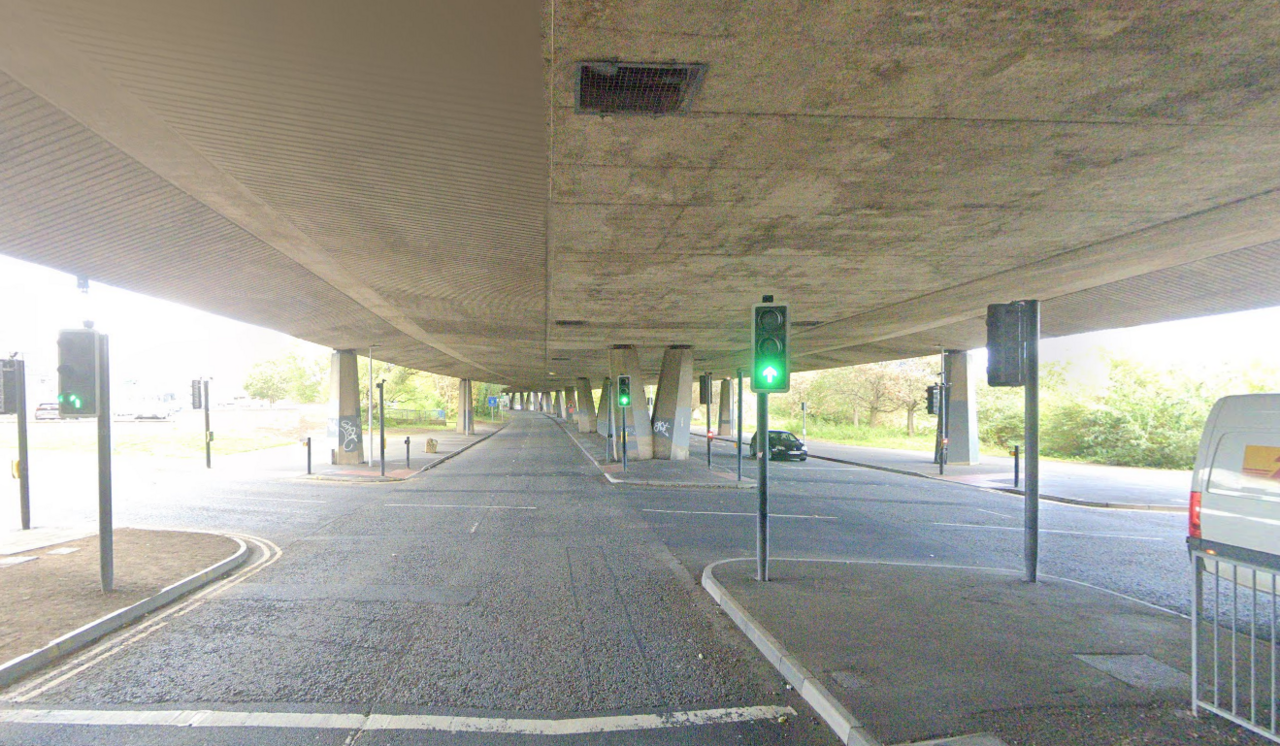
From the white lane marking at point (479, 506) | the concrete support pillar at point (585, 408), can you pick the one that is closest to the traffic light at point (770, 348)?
the white lane marking at point (479, 506)

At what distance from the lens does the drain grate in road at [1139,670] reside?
181 inches

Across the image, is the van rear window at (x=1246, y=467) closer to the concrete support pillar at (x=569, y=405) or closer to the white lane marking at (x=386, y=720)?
the white lane marking at (x=386, y=720)

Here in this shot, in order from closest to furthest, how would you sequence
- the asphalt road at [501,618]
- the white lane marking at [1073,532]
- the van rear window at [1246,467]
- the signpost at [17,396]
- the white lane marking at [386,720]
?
the white lane marking at [386,720] < the asphalt road at [501,618] < the van rear window at [1246,467] < the signpost at [17,396] < the white lane marking at [1073,532]

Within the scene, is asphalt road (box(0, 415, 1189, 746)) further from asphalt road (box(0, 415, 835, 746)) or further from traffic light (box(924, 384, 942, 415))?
traffic light (box(924, 384, 942, 415))

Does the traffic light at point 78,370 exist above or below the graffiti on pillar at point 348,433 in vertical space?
above

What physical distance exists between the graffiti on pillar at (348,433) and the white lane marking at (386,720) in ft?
75.4

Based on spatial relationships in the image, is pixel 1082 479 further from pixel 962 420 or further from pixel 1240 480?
pixel 1240 480

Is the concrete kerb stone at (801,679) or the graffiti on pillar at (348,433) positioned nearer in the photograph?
the concrete kerb stone at (801,679)

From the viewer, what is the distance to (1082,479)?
22.1m

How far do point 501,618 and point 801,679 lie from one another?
10.2 feet

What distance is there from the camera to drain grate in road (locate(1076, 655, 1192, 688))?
15.1 ft

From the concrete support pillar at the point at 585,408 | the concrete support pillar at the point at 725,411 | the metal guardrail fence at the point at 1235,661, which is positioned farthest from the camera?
the concrete support pillar at the point at 585,408

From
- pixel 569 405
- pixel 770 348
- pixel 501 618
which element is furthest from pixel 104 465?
pixel 569 405

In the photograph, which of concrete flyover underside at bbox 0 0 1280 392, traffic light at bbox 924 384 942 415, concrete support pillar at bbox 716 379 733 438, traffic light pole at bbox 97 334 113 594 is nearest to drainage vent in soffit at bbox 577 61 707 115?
concrete flyover underside at bbox 0 0 1280 392
